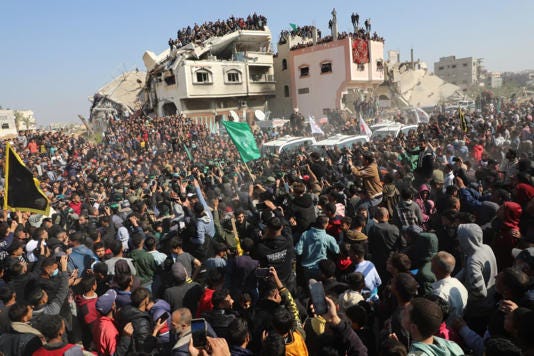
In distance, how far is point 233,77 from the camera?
34375mm

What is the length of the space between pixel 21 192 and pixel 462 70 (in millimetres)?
93344

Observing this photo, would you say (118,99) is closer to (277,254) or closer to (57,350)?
(277,254)

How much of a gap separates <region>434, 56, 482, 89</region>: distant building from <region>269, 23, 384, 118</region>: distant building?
54749 millimetres

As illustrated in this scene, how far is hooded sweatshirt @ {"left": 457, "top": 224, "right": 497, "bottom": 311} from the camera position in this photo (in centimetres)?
336

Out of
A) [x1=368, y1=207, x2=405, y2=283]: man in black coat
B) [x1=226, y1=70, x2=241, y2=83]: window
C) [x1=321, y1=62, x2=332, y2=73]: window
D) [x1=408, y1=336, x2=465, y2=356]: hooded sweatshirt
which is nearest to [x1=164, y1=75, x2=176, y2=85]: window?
[x1=226, y1=70, x2=241, y2=83]: window

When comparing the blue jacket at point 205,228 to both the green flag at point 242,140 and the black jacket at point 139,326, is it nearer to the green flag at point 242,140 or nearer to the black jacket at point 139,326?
the black jacket at point 139,326

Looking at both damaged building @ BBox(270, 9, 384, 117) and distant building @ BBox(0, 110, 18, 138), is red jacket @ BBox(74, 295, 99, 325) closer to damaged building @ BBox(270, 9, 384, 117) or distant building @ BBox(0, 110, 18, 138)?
damaged building @ BBox(270, 9, 384, 117)

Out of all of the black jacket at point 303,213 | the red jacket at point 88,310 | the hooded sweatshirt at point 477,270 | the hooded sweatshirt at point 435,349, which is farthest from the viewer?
the black jacket at point 303,213

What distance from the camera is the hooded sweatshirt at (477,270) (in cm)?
336

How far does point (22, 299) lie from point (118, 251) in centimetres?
117

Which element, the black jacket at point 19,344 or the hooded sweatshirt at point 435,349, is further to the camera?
the black jacket at point 19,344

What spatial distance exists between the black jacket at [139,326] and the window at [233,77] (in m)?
31.9

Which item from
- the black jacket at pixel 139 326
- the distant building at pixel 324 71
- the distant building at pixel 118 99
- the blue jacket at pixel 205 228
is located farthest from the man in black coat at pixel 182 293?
the distant building at pixel 118 99

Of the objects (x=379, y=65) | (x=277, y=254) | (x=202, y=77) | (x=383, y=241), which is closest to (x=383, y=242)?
(x=383, y=241)
